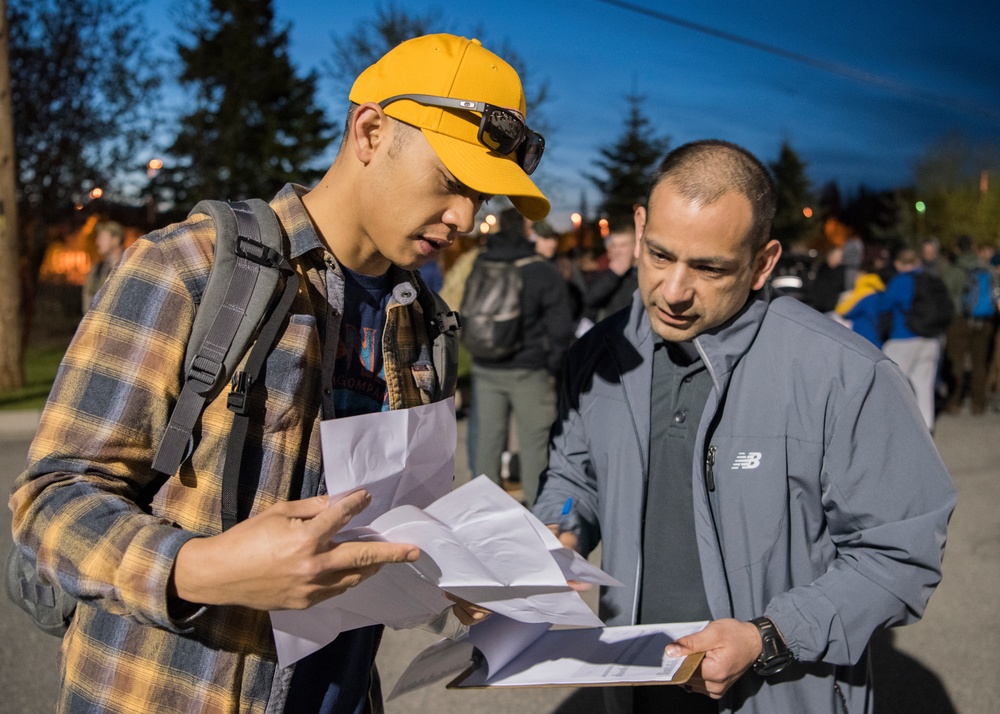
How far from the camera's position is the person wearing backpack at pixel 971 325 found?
12.6m

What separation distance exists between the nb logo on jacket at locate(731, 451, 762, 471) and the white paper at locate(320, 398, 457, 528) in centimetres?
73

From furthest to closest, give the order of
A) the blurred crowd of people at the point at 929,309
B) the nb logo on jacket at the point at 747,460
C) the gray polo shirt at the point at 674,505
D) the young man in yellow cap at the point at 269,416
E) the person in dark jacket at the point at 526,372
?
the blurred crowd of people at the point at 929,309
the person in dark jacket at the point at 526,372
the gray polo shirt at the point at 674,505
the nb logo on jacket at the point at 747,460
the young man in yellow cap at the point at 269,416

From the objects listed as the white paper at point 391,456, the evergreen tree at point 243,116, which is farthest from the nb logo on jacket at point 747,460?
the evergreen tree at point 243,116

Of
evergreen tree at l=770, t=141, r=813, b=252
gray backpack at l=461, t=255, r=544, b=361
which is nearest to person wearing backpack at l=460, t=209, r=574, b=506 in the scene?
gray backpack at l=461, t=255, r=544, b=361

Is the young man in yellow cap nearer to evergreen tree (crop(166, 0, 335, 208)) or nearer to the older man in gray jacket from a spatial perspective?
the older man in gray jacket

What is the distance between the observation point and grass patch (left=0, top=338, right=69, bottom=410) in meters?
11.6

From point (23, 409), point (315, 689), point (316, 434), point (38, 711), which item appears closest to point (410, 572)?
point (316, 434)

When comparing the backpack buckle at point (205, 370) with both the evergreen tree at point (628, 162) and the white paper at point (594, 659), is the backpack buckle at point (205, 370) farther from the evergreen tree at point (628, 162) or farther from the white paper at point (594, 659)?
the evergreen tree at point (628, 162)

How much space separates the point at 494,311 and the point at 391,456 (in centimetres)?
507

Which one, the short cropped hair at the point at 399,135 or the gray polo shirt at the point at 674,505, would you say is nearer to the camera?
the short cropped hair at the point at 399,135

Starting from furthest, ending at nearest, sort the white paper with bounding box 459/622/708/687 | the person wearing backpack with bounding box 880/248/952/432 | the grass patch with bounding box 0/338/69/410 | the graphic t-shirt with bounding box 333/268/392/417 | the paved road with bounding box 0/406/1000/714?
1. the grass patch with bounding box 0/338/69/410
2. the person wearing backpack with bounding box 880/248/952/432
3. the paved road with bounding box 0/406/1000/714
4. the graphic t-shirt with bounding box 333/268/392/417
5. the white paper with bounding box 459/622/708/687

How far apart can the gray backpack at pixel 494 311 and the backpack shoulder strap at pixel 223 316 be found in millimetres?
4871

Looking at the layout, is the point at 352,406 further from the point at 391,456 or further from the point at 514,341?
the point at 514,341

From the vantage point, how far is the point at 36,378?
46.9 ft
